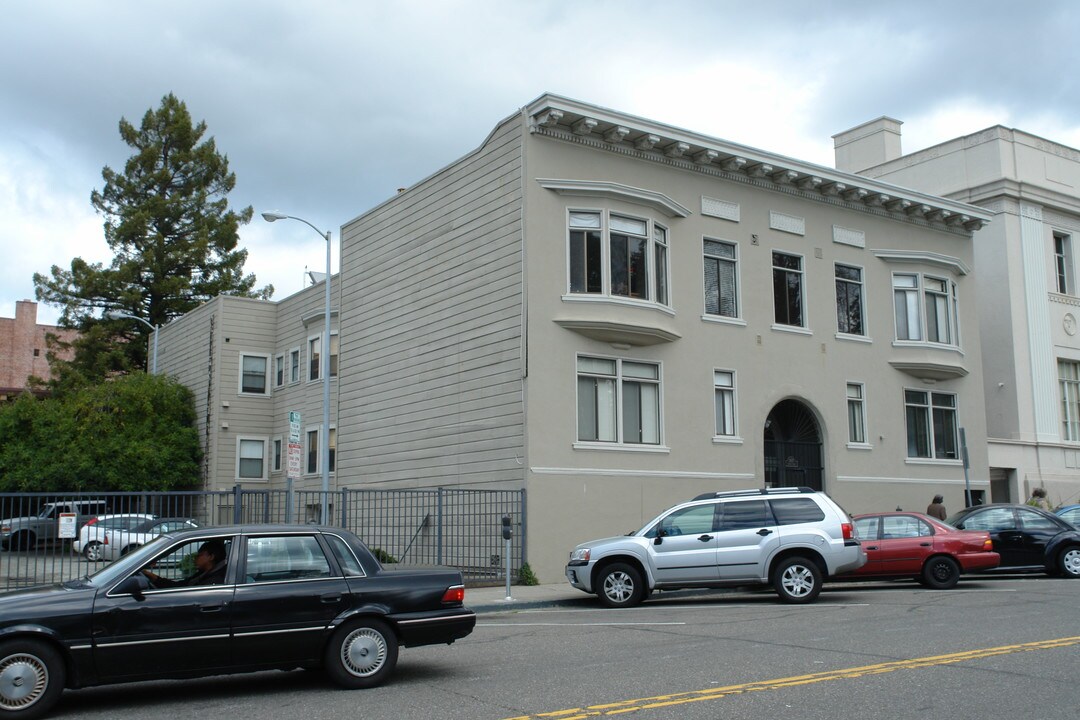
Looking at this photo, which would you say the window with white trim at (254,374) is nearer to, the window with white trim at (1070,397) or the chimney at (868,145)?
the chimney at (868,145)

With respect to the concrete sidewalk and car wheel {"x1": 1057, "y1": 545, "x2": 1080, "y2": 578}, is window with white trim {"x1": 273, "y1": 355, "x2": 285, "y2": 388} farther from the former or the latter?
car wheel {"x1": 1057, "y1": 545, "x2": 1080, "y2": 578}

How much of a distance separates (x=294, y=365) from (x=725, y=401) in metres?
15.7

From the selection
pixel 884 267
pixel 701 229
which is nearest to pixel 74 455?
pixel 701 229

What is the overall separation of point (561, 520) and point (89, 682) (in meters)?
12.9

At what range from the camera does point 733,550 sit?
15609 mm

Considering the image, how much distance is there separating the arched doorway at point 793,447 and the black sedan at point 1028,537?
17.6ft

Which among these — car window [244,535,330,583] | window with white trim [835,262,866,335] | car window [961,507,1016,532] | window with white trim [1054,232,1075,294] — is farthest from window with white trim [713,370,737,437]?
window with white trim [1054,232,1075,294]

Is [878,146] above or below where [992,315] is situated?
above

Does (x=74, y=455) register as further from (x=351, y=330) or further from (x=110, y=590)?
(x=110, y=590)

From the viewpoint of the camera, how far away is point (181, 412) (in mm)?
A: 34844

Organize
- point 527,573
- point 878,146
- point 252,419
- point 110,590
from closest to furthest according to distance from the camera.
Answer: point 110,590, point 527,573, point 252,419, point 878,146

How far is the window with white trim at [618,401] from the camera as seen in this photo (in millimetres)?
21297

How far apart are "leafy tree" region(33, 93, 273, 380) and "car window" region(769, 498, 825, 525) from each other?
3654 centimetres

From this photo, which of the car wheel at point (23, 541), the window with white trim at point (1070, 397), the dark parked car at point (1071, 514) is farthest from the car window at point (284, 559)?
the window with white trim at point (1070, 397)
